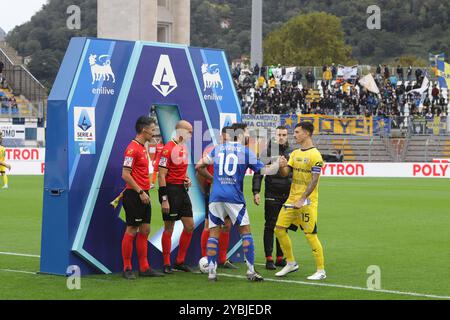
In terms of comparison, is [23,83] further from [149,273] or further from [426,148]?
[149,273]

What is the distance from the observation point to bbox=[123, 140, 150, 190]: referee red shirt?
12.8m

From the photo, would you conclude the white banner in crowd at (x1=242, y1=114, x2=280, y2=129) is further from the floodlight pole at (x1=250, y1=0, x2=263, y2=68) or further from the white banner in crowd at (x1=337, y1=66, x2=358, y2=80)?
the floodlight pole at (x1=250, y1=0, x2=263, y2=68)

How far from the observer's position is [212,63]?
15594 millimetres

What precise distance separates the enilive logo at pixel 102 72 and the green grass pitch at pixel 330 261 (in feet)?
8.85

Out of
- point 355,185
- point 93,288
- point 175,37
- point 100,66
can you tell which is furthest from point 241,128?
point 175,37

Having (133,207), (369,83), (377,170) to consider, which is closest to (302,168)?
(133,207)

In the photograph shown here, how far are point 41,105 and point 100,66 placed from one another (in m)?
42.0

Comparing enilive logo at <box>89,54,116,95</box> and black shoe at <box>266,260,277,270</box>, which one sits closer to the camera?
enilive logo at <box>89,54,116,95</box>

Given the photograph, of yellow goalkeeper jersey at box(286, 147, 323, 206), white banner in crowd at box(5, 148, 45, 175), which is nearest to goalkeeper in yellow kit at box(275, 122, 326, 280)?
yellow goalkeeper jersey at box(286, 147, 323, 206)

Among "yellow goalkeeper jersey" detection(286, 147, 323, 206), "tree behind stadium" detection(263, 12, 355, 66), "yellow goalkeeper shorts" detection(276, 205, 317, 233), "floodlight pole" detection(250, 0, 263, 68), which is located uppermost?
"tree behind stadium" detection(263, 12, 355, 66)

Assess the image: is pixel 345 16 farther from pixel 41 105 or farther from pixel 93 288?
pixel 93 288

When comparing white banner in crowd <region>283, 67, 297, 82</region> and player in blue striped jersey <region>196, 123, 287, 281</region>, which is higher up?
white banner in crowd <region>283, 67, 297, 82</region>

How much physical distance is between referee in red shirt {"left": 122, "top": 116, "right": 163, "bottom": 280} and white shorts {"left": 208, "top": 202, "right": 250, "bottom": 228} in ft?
3.00

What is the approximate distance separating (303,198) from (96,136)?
10.2 ft
